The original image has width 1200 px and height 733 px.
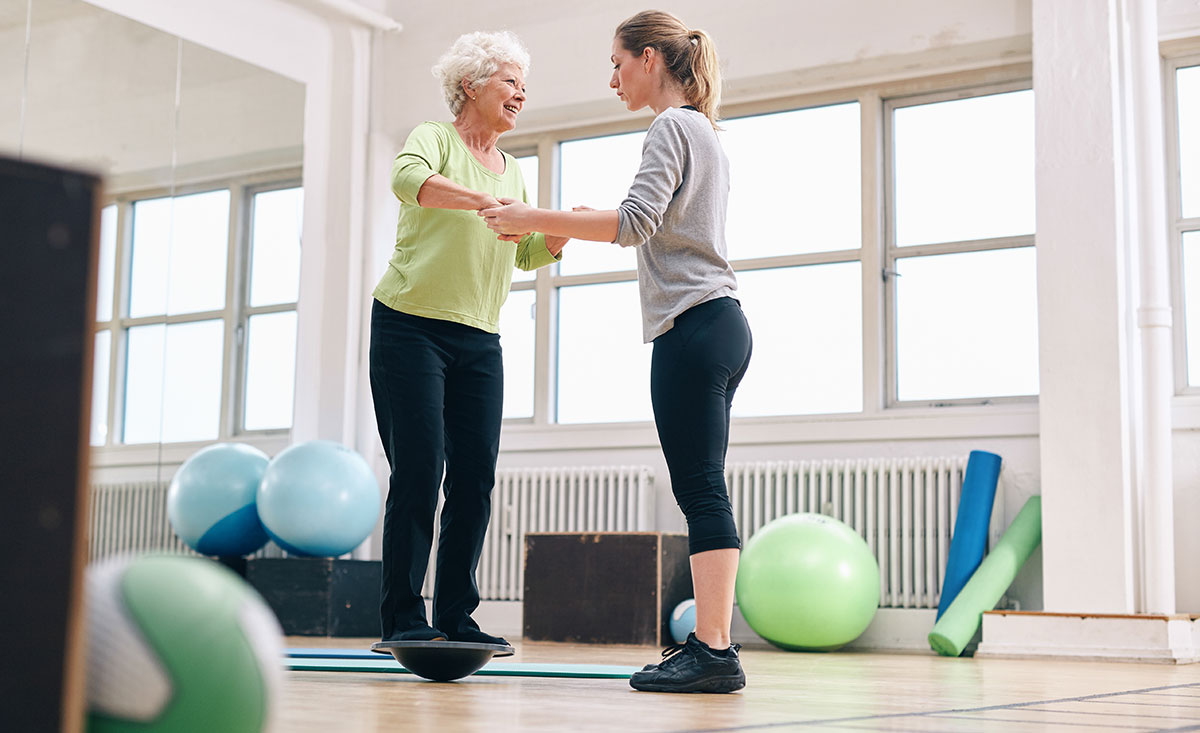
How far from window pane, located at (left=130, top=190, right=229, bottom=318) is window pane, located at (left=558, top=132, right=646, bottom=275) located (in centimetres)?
164

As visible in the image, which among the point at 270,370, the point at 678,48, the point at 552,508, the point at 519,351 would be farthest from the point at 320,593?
the point at 678,48

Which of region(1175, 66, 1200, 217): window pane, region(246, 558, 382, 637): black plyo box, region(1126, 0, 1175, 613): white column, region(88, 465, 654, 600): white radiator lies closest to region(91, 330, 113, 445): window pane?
region(88, 465, 654, 600): white radiator

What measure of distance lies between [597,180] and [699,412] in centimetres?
419

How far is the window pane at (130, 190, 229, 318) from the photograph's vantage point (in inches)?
230

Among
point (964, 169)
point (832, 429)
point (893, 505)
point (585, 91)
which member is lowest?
point (893, 505)

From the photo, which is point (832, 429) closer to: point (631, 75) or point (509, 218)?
point (631, 75)

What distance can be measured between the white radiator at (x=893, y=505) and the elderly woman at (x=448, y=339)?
108 inches

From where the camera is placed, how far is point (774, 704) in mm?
2121

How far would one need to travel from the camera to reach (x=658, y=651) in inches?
182

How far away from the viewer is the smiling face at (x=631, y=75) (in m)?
2.54

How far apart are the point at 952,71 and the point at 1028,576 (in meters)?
2.08

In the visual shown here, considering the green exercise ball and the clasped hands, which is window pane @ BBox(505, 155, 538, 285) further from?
the clasped hands

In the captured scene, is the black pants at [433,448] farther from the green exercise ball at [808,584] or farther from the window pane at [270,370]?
the window pane at [270,370]

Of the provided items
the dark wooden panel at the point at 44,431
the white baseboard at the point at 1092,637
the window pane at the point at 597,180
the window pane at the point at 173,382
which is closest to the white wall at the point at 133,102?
the window pane at the point at 173,382
